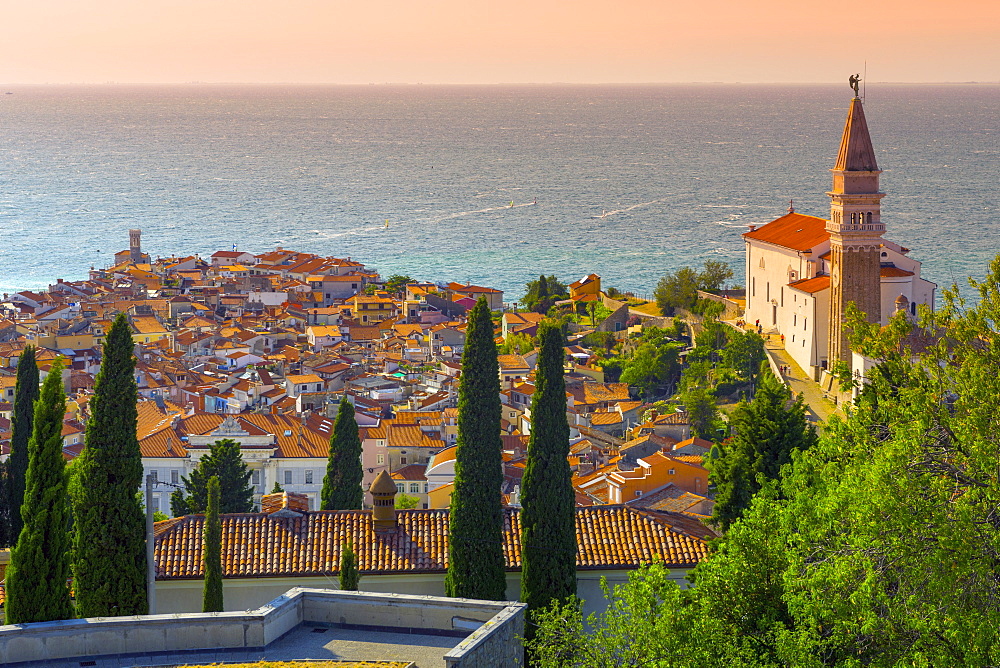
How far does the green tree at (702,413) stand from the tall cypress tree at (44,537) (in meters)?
20.6

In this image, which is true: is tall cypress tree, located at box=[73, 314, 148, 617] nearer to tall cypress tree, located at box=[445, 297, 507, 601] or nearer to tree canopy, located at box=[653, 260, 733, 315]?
tall cypress tree, located at box=[445, 297, 507, 601]

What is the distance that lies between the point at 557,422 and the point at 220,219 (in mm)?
87396

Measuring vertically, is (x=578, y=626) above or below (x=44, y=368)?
above

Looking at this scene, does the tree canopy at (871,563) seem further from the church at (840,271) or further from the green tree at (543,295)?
the green tree at (543,295)

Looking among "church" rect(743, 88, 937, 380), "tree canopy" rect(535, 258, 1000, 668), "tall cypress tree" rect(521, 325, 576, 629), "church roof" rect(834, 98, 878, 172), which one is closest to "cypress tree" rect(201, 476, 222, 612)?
"tall cypress tree" rect(521, 325, 576, 629)

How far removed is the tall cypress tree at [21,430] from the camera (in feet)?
56.6

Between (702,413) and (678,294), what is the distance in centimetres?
1422

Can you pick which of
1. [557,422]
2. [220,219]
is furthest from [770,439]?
[220,219]

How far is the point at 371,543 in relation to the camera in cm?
1420

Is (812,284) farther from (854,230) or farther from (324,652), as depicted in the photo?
(324,652)

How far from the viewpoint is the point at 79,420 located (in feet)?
101

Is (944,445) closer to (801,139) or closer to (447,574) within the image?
(447,574)

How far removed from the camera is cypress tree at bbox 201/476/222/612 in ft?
40.7

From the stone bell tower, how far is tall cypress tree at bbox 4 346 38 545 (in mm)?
20516
